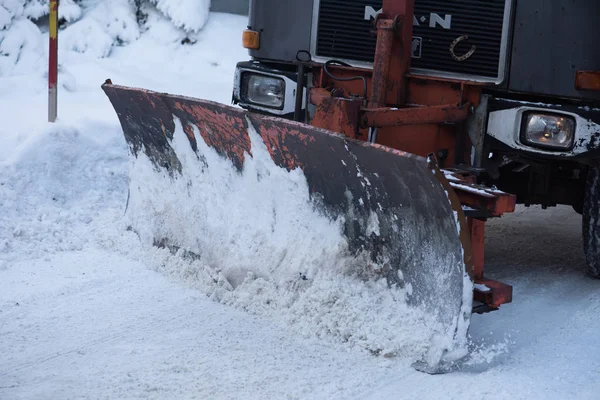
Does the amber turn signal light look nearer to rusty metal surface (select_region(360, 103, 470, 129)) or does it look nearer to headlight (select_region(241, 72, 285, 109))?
headlight (select_region(241, 72, 285, 109))

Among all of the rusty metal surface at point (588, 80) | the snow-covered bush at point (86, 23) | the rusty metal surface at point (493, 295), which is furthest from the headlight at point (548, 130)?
the snow-covered bush at point (86, 23)

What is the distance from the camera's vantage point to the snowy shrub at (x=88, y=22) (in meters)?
10.2

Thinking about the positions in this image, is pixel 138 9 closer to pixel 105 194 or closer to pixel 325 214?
pixel 105 194

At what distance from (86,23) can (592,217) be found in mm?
8078

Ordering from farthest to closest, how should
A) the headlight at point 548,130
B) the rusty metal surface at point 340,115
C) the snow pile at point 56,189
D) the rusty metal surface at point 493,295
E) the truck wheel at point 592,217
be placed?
the snow pile at point 56,189 → the truck wheel at point 592,217 → the headlight at point 548,130 → the rusty metal surface at point 340,115 → the rusty metal surface at point 493,295

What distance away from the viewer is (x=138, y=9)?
11281mm

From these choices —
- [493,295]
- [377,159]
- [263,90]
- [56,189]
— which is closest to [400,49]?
[263,90]

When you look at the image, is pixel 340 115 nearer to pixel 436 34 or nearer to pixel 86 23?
pixel 436 34

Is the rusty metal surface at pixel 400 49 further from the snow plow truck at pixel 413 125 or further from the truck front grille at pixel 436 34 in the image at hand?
the truck front grille at pixel 436 34

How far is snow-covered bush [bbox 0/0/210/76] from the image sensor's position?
10.1m

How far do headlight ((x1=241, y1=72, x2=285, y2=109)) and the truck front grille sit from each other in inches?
11.8

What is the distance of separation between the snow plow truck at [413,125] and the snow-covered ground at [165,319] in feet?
0.93

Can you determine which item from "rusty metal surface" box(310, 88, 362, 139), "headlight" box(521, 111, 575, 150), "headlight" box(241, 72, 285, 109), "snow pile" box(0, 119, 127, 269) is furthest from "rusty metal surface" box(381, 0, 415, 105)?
"snow pile" box(0, 119, 127, 269)

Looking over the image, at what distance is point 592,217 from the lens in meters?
4.29
